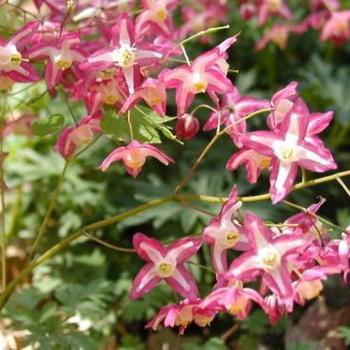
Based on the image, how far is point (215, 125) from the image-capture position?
4.99ft

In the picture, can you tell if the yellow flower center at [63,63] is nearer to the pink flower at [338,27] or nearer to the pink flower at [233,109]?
the pink flower at [233,109]

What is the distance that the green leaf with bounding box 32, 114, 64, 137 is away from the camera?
1.52 meters

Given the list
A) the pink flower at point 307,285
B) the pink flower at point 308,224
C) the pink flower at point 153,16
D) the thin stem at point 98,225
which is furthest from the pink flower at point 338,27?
the pink flower at point 307,285

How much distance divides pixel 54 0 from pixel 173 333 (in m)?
1.04

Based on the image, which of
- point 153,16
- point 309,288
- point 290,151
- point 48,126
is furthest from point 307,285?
point 153,16

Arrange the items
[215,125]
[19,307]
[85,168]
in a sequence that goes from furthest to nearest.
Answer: [85,168]
[19,307]
[215,125]

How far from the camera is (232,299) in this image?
1251 mm

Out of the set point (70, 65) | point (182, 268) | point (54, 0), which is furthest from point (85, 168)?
point (182, 268)

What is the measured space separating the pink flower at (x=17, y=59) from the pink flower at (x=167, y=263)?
375 millimetres

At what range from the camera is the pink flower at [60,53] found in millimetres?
1516

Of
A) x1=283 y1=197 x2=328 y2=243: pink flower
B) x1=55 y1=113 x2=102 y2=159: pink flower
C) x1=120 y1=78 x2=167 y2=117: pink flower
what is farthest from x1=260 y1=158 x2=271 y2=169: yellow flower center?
x1=55 y1=113 x2=102 y2=159: pink flower

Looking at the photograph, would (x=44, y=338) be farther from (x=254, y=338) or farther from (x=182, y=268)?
(x=254, y=338)

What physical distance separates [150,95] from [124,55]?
0.30 feet

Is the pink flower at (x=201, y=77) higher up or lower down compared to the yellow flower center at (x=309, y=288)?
higher up
